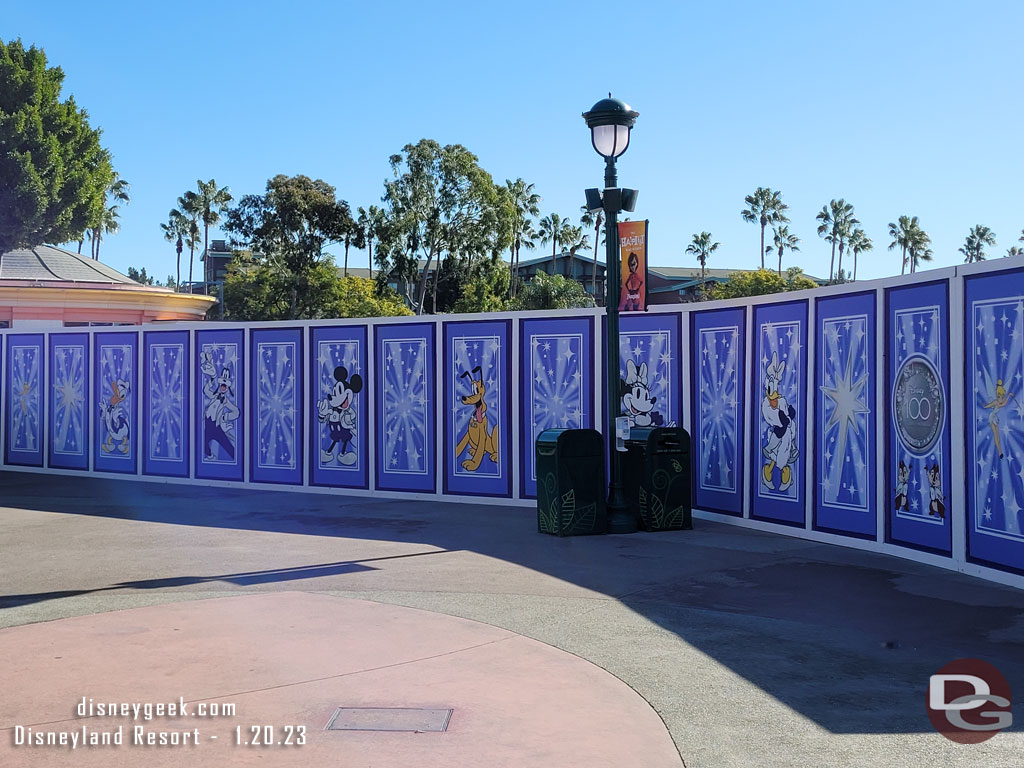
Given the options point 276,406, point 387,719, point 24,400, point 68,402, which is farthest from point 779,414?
point 24,400

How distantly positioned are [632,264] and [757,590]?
454 centimetres

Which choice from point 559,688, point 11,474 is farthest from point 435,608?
point 11,474

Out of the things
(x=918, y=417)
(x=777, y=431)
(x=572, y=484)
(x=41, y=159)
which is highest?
(x=41, y=159)

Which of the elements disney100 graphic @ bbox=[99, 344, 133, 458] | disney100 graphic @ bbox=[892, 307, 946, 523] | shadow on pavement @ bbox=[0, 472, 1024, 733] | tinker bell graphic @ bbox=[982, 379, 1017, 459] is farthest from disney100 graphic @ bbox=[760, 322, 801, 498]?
disney100 graphic @ bbox=[99, 344, 133, 458]

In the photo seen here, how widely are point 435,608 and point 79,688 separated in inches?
114

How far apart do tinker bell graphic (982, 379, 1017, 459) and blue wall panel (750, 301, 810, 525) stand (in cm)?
287

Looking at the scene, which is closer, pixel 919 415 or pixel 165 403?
pixel 919 415

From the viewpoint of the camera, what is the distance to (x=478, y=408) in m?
15.6

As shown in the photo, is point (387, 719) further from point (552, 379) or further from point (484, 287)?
point (484, 287)

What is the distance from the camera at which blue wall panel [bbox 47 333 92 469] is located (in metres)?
20.1

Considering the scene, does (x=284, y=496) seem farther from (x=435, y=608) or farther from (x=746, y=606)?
(x=746, y=606)

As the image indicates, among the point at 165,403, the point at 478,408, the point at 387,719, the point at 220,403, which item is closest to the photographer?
the point at 387,719

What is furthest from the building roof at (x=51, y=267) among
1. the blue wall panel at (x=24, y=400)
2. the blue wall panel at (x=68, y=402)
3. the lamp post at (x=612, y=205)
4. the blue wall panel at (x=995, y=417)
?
the blue wall panel at (x=995, y=417)

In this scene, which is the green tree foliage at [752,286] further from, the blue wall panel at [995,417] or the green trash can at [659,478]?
the blue wall panel at [995,417]
